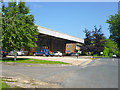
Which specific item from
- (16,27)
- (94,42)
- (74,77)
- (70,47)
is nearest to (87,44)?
(94,42)

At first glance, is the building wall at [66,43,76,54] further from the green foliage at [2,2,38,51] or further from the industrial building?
the green foliage at [2,2,38,51]

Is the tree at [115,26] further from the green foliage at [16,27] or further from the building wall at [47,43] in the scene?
the green foliage at [16,27]

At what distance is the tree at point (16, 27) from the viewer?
19.6 meters

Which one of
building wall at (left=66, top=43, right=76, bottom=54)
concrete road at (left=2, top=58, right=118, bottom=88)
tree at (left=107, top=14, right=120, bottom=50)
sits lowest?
concrete road at (left=2, top=58, right=118, bottom=88)

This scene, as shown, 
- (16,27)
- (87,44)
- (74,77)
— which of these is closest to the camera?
(74,77)

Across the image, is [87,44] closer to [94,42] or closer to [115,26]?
[94,42]

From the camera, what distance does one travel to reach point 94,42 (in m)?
62.3

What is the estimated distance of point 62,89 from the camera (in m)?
6.52

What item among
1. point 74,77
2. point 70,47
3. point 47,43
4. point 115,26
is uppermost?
point 115,26

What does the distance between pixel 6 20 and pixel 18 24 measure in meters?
1.55

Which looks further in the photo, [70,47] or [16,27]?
[70,47]

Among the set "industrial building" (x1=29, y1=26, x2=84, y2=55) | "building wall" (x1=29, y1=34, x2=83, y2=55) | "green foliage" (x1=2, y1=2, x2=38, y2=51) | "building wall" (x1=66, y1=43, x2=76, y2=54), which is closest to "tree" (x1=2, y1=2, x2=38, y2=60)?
"green foliage" (x1=2, y1=2, x2=38, y2=51)

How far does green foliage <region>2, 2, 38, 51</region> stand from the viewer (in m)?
19.6

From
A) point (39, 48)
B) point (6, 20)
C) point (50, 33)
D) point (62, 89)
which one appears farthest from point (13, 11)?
point (39, 48)
